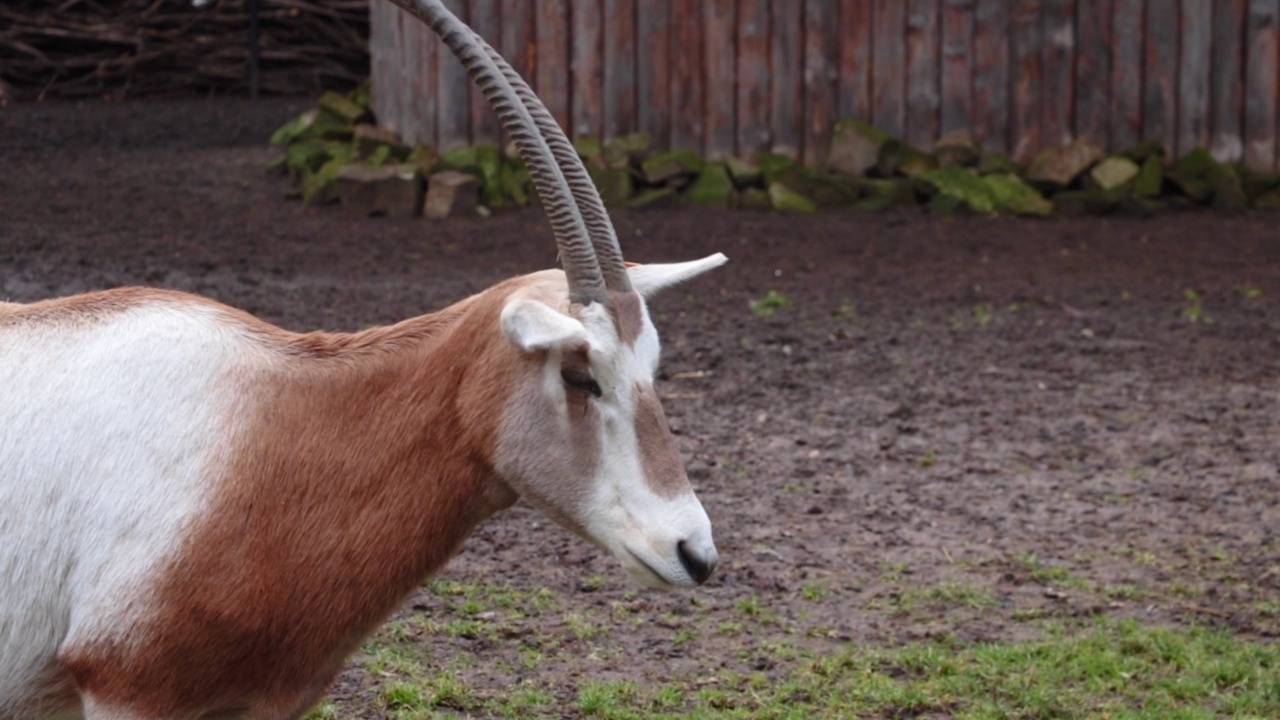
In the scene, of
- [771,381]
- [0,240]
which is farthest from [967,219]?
[0,240]

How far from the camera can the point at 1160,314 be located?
400 inches

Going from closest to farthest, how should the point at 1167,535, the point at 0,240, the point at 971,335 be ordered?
the point at 1167,535 → the point at 971,335 → the point at 0,240

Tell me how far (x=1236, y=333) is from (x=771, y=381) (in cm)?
314

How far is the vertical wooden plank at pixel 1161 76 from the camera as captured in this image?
13.4 meters

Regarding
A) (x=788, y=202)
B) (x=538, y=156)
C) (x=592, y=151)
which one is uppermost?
(x=538, y=156)

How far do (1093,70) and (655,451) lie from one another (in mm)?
11162

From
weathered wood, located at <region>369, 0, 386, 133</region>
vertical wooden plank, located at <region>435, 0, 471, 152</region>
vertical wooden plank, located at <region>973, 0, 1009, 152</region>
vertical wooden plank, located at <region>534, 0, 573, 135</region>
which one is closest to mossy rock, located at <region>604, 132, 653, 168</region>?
vertical wooden plank, located at <region>534, 0, 573, 135</region>

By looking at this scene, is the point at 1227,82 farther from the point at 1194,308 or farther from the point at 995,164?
the point at 1194,308

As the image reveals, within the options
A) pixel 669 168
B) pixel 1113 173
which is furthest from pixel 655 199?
pixel 1113 173

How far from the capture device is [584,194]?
11.9ft

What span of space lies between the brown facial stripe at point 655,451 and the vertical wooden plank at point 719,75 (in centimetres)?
1065

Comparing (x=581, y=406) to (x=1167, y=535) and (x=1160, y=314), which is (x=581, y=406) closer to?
(x=1167, y=535)

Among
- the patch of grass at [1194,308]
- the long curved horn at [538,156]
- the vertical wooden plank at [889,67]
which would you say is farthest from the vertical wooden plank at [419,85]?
the long curved horn at [538,156]

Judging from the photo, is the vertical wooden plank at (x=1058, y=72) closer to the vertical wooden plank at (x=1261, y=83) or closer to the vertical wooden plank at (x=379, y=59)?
the vertical wooden plank at (x=1261, y=83)
